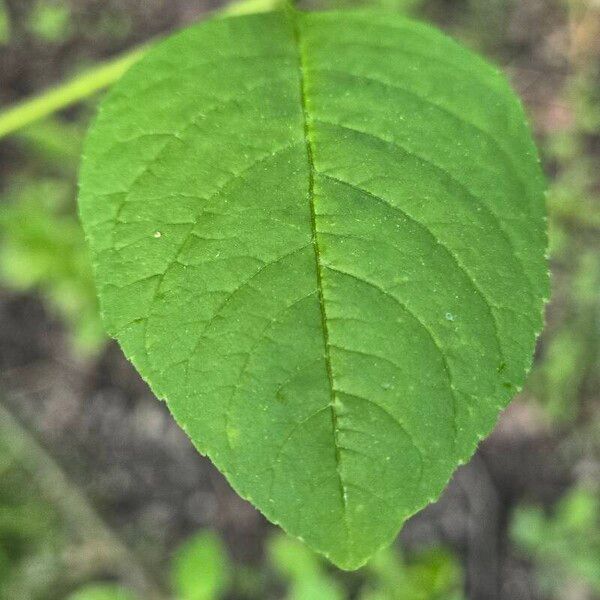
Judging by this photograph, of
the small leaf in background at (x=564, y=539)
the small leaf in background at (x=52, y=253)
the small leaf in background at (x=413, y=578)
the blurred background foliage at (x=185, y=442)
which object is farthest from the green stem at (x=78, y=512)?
the small leaf in background at (x=564, y=539)

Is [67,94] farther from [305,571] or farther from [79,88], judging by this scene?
[305,571]

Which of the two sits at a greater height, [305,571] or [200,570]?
[200,570]

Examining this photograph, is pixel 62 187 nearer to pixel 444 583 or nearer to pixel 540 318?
pixel 444 583

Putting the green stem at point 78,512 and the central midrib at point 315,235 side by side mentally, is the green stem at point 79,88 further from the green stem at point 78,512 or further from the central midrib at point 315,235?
the green stem at point 78,512

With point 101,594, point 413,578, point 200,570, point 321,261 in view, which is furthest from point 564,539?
point 321,261

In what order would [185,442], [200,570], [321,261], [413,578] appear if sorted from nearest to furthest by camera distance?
1. [321,261]
2. [200,570]
3. [413,578]
4. [185,442]

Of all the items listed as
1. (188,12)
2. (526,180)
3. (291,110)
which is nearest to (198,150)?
(291,110)

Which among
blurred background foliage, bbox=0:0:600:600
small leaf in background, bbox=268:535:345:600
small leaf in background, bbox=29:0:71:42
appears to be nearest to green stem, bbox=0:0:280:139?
blurred background foliage, bbox=0:0:600:600

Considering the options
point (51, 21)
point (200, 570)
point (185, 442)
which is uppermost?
point (51, 21)
